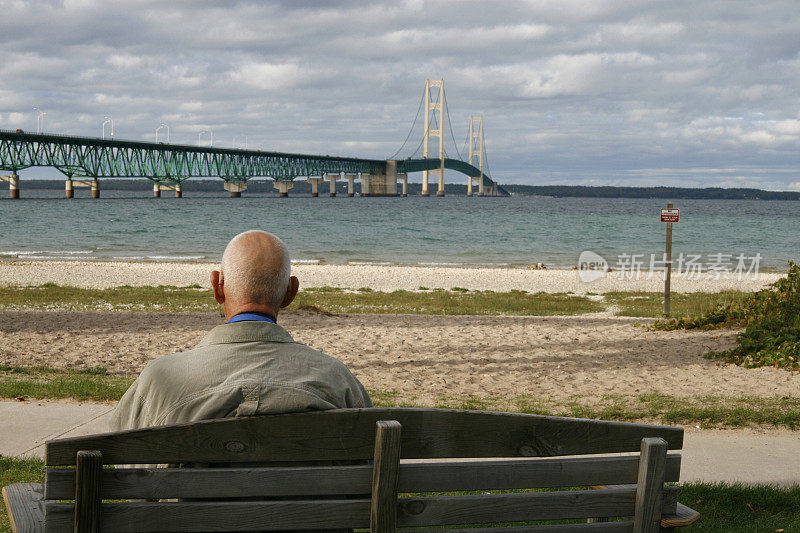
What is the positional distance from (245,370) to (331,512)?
41cm

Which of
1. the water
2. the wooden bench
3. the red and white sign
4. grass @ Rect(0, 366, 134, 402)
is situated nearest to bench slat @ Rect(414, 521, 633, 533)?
the wooden bench

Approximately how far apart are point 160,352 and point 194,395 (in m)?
6.40

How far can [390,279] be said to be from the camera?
20.5 metres

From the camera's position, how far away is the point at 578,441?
2076mm

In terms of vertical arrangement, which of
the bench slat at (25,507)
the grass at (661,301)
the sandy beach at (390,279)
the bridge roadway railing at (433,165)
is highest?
the bridge roadway railing at (433,165)

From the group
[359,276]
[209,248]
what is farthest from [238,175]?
[359,276]

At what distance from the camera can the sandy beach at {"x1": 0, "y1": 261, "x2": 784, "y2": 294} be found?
18.8m

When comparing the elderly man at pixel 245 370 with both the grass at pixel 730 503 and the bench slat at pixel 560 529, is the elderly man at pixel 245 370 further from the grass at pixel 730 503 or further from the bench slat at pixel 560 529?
the grass at pixel 730 503

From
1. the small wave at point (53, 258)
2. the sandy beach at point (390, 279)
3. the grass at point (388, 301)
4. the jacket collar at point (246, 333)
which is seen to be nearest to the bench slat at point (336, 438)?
the jacket collar at point (246, 333)

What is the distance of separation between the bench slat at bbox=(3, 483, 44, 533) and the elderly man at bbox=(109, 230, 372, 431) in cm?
29

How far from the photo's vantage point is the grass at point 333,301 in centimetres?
1293

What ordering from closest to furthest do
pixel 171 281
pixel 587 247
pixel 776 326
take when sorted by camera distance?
pixel 776 326 → pixel 171 281 → pixel 587 247

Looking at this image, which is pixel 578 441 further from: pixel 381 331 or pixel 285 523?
pixel 381 331

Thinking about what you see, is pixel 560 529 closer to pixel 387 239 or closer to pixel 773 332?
pixel 773 332
